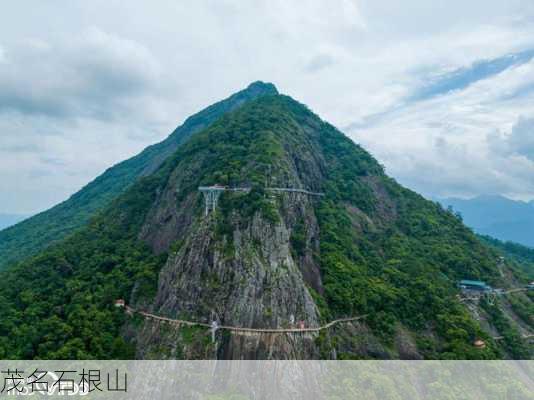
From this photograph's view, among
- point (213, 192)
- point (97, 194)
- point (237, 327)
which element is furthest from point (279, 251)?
point (97, 194)

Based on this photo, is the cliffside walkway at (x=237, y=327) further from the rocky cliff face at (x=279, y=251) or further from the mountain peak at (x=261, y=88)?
the mountain peak at (x=261, y=88)

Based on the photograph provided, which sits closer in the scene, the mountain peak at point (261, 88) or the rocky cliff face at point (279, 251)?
the rocky cliff face at point (279, 251)

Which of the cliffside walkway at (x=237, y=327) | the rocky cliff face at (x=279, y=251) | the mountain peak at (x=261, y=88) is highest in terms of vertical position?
the mountain peak at (x=261, y=88)

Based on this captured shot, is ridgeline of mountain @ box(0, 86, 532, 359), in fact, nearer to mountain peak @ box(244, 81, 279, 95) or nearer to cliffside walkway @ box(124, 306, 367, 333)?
cliffside walkway @ box(124, 306, 367, 333)

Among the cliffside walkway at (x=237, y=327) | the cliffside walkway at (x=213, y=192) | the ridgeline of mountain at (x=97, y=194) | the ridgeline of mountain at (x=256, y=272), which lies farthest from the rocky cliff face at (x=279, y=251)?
the ridgeline of mountain at (x=97, y=194)

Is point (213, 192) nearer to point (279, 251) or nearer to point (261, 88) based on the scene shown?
point (279, 251)

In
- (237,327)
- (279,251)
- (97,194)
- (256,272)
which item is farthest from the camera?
(97,194)

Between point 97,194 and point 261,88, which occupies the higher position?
point 261,88
